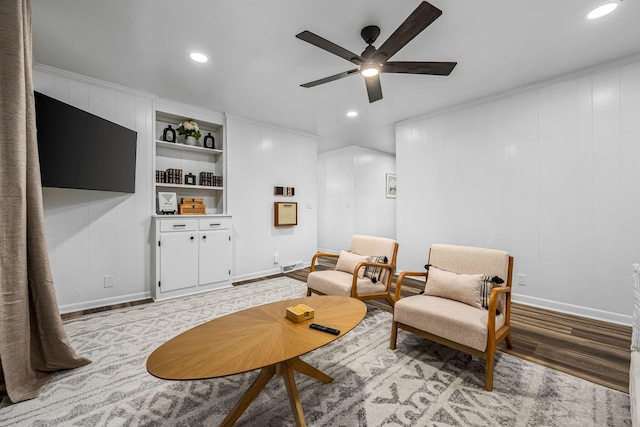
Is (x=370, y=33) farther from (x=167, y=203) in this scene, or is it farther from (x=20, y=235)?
(x=167, y=203)

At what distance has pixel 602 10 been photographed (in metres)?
2.09

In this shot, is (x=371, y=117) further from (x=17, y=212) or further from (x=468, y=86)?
(x=17, y=212)

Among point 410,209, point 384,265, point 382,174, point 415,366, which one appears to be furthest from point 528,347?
point 382,174

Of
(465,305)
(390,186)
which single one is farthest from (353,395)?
(390,186)

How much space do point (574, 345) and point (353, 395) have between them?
6.98ft

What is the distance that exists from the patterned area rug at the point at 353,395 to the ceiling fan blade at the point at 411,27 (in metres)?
2.39

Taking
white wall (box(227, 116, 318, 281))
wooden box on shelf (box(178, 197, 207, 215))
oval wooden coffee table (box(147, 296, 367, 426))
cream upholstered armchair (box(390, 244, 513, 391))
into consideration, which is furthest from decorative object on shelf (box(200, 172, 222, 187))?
cream upholstered armchair (box(390, 244, 513, 391))

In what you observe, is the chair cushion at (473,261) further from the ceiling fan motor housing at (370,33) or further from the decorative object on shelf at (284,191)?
the decorative object on shelf at (284,191)

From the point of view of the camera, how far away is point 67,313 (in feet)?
10.1

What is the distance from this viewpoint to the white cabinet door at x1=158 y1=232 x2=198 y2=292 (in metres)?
3.57

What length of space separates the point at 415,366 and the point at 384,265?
3.45 ft

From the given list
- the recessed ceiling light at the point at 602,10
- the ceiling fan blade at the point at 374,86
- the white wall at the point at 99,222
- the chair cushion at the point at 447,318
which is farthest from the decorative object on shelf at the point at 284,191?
the recessed ceiling light at the point at 602,10

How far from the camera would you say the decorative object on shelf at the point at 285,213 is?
16.3 ft

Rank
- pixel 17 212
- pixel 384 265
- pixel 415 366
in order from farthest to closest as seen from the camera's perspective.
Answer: pixel 384 265 < pixel 415 366 < pixel 17 212
